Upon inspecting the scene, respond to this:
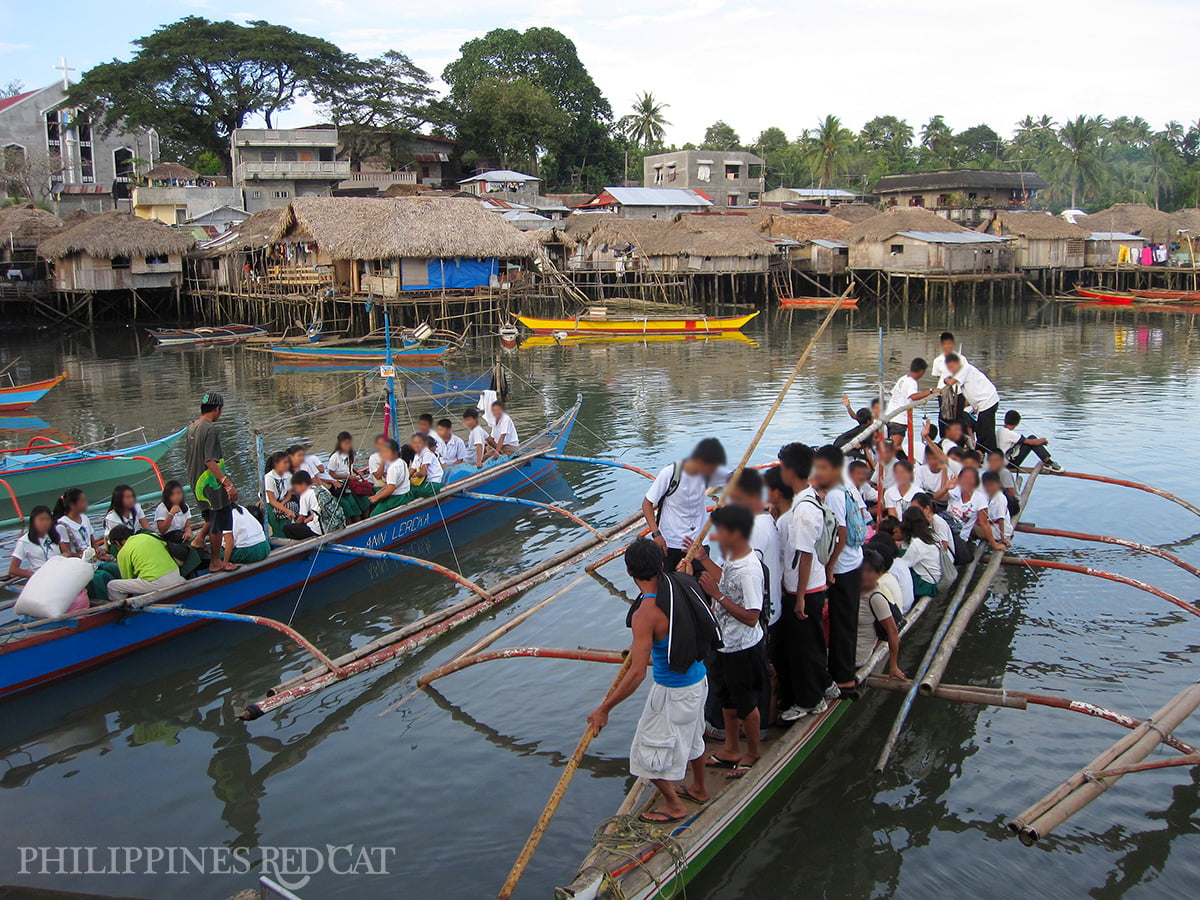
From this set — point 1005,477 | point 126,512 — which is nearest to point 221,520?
point 126,512

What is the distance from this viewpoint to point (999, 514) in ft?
28.3

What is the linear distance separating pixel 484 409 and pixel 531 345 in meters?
18.1

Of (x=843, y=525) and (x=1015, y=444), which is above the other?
(x=843, y=525)

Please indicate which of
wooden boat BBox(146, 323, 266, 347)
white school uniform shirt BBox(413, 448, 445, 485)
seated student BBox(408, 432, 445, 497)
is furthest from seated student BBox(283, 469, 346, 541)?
wooden boat BBox(146, 323, 266, 347)

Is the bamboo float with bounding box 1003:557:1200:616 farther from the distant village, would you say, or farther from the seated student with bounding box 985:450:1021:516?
the distant village

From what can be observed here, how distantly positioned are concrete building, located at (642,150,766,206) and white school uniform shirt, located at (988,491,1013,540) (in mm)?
47133

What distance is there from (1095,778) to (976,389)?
243 inches

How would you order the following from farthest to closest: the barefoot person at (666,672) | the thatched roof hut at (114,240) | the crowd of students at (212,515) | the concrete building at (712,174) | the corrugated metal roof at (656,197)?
the concrete building at (712,174)
the corrugated metal roof at (656,197)
the thatched roof hut at (114,240)
the crowd of students at (212,515)
the barefoot person at (666,672)

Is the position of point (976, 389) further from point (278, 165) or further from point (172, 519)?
point (278, 165)

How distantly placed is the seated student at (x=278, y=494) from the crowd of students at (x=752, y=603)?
462cm

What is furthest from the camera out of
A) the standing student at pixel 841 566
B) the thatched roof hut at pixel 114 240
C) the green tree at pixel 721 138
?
the green tree at pixel 721 138

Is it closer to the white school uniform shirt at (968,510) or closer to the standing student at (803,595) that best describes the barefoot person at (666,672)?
the standing student at (803,595)

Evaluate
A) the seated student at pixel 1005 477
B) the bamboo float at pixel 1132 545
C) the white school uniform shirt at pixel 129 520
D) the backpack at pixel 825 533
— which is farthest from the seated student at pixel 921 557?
the white school uniform shirt at pixel 129 520

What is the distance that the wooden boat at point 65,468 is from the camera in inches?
477
